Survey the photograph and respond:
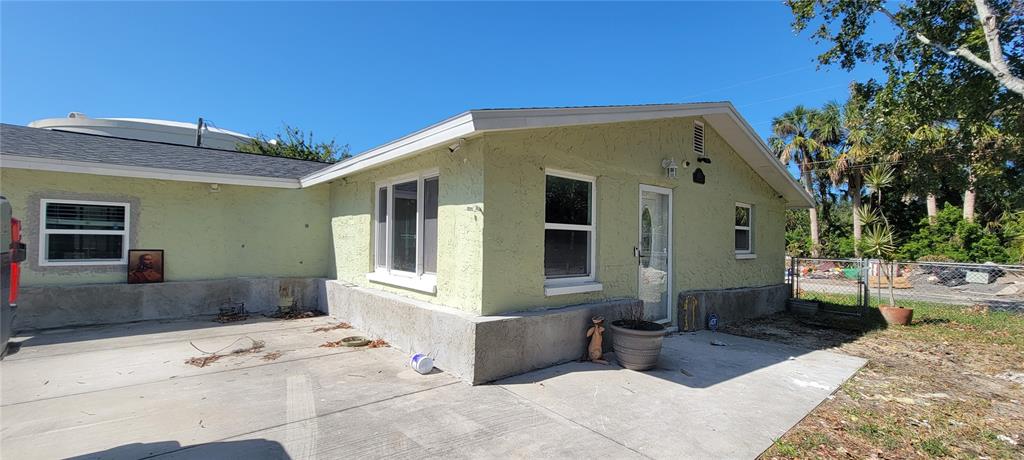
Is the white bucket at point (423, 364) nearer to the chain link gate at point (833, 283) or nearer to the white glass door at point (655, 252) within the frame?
the white glass door at point (655, 252)

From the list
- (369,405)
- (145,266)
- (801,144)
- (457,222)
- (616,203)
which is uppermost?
(801,144)

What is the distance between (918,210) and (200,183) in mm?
30377

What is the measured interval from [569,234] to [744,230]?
226 inches

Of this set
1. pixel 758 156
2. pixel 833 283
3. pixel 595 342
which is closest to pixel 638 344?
pixel 595 342

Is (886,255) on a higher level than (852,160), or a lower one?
lower

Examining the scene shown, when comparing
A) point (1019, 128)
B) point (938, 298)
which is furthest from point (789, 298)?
point (938, 298)

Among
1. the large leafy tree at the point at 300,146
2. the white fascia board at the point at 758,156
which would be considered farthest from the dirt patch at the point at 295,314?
the large leafy tree at the point at 300,146

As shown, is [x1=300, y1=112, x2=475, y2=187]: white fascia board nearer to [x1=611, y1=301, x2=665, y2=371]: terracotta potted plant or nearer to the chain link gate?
[x1=611, y1=301, x2=665, y2=371]: terracotta potted plant

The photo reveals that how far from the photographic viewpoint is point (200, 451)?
305 cm

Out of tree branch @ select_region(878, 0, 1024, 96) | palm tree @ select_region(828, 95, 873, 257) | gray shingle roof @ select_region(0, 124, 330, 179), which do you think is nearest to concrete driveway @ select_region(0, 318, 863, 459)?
gray shingle roof @ select_region(0, 124, 330, 179)

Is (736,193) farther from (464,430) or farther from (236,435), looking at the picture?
(236,435)

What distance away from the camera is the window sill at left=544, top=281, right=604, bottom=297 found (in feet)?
17.7

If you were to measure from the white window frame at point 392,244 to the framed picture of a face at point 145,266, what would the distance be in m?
3.97

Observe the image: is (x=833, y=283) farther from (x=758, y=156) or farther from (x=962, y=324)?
(x=758, y=156)
